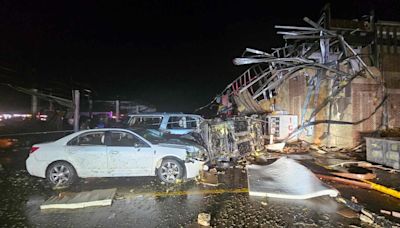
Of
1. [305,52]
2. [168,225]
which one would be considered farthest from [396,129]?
[168,225]

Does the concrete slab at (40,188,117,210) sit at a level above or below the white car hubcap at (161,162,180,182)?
below

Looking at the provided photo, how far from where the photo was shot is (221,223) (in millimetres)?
4520

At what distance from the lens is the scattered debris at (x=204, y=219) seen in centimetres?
447

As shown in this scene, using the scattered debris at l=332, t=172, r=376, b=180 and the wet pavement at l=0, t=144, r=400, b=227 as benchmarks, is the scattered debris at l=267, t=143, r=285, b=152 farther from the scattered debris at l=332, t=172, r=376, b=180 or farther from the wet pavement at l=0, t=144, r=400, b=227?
the wet pavement at l=0, t=144, r=400, b=227

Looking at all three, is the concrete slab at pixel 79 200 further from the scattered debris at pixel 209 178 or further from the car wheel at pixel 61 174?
the scattered debris at pixel 209 178

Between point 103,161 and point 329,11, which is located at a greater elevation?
point 329,11

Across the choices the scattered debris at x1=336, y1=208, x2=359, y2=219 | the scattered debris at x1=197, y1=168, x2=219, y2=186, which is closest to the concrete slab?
the scattered debris at x1=197, y1=168, x2=219, y2=186

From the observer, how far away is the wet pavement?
4552mm

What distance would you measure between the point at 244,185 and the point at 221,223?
8.22ft

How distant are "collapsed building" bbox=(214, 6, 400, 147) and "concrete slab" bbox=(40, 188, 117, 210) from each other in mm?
8097

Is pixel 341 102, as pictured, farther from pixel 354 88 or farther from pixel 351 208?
pixel 351 208

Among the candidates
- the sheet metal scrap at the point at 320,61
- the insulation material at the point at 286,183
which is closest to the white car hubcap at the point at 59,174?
the insulation material at the point at 286,183

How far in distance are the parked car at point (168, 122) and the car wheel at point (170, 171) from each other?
156 inches

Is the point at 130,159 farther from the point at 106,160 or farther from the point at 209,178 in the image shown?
the point at 209,178
